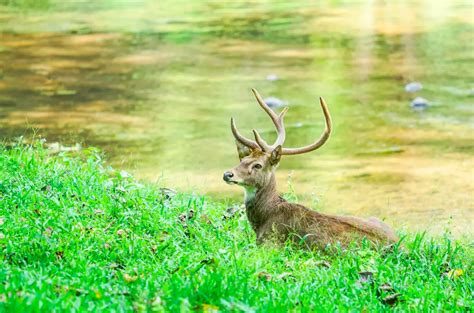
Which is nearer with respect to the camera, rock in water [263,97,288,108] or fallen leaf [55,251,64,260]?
fallen leaf [55,251,64,260]

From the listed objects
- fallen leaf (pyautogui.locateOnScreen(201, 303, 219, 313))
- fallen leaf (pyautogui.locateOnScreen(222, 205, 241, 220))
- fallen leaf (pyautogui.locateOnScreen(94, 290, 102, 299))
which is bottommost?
fallen leaf (pyautogui.locateOnScreen(222, 205, 241, 220))

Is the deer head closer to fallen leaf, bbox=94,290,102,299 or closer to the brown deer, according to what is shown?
the brown deer

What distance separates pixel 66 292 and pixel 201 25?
52.2 feet

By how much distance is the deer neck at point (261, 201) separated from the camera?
6.50 m

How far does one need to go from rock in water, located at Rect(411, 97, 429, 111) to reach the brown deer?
6538 millimetres

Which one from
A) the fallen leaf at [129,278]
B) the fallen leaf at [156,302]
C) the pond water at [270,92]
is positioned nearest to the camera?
the fallen leaf at [156,302]

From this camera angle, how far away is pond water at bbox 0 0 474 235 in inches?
393

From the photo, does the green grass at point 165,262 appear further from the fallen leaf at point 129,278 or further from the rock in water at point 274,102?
the rock in water at point 274,102

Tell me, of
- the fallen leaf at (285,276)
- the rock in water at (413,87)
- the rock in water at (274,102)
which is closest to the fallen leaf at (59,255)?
the fallen leaf at (285,276)

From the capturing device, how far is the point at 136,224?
19.5 feet

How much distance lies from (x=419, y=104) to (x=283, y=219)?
7090mm

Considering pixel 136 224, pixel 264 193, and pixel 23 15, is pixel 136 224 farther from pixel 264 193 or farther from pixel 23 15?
pixel 23 15

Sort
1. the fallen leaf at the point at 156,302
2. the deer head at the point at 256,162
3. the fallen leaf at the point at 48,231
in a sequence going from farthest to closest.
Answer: the deer head at the point at 256,162 → the fallen leaf at the point at 48,231 → the fallen leaf at the point at 156,302

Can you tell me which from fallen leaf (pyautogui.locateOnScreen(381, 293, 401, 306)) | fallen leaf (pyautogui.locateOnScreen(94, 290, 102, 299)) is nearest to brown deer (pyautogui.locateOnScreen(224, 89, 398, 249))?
fallen leaf (pyautogui.locateOnScreen(381, 293, 401, 306))
